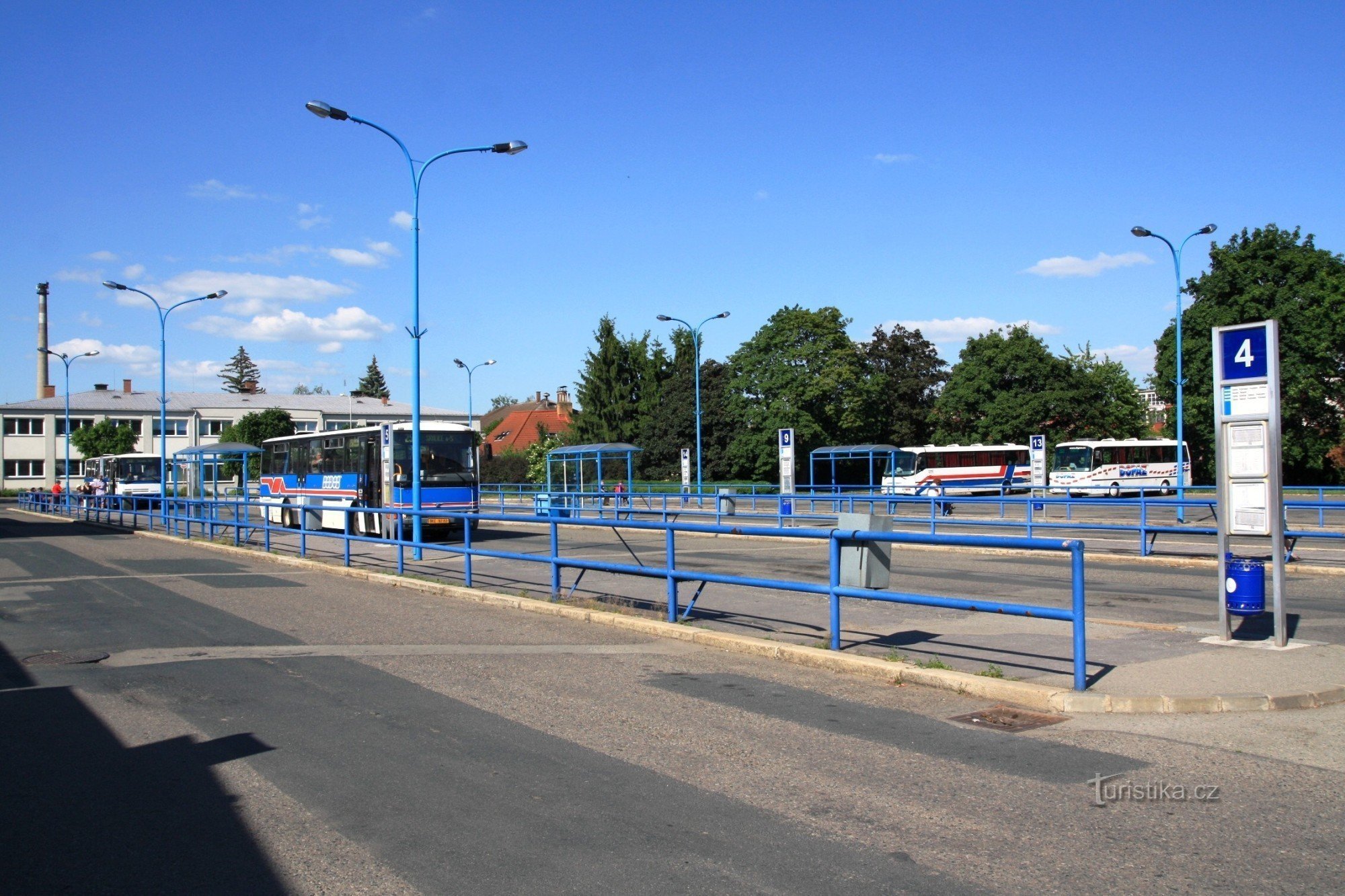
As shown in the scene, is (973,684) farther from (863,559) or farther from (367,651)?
(367,651)

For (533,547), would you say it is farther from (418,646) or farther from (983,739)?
(983,739)

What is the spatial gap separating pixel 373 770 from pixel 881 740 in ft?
9.80

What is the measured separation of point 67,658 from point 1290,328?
6061cm

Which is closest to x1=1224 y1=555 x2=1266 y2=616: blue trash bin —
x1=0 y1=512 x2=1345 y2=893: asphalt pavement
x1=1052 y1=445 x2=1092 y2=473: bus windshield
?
x1=0 y1=512 x2=1345 y2=893: asphalt pavement

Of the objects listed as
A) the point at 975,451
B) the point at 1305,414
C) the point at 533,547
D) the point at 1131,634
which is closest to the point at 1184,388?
the point at 1305,414

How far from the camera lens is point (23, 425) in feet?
275

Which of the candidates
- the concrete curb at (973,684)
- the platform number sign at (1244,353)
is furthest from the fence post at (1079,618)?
the platform number sign at (1244,353)

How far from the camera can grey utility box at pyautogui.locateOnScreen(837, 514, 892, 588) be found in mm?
8797

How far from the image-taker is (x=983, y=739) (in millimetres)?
6293

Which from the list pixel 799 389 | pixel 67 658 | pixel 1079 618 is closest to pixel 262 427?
pixel 799 389

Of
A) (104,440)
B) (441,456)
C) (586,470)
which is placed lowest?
(586,470)

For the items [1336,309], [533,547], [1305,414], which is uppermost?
[1336,309]

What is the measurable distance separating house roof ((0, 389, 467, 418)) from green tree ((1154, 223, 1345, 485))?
211ft

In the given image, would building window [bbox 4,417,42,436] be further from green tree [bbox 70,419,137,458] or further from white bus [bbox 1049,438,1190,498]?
white bus [bbox 1049,438,1190,498]
